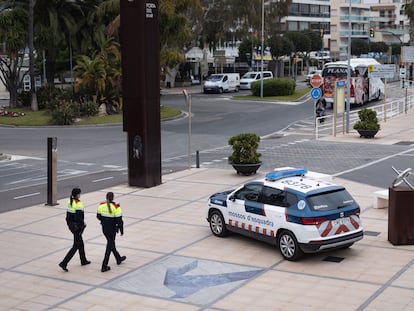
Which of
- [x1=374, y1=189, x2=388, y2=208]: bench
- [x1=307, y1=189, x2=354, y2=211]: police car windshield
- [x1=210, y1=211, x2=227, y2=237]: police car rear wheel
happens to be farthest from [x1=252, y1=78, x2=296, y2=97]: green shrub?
[x1=307, y1=189, x2=354, y2=211]: police car windshield

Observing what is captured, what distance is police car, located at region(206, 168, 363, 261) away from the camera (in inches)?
512

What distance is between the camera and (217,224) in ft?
50.7

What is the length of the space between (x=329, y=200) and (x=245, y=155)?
10.0m

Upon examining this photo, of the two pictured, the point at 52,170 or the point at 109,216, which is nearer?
the point at 109,216

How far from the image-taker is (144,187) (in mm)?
22016

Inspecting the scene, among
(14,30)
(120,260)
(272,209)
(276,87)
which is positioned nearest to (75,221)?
(120,260)

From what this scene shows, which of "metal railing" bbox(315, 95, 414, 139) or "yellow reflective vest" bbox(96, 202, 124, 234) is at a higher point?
"yellow reflective vest" bbox(96, 202, 124, 234)

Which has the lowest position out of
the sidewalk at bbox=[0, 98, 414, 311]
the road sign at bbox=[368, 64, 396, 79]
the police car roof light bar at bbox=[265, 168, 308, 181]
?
the sidewalk at bbox=[0, 98, 414, 311]

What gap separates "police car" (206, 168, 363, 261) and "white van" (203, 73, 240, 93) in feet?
181

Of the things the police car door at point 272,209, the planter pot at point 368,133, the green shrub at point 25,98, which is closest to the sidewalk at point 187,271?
the police car door at point 272,209

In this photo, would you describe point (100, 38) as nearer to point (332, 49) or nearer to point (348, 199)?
point (348, 199)

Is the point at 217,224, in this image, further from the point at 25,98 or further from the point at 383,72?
the point at 25,98

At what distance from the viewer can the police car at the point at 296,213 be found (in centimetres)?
1299

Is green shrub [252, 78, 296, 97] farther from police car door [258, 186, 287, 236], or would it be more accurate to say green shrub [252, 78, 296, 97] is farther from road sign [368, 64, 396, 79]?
police car door [258, 186, 287, 236]
